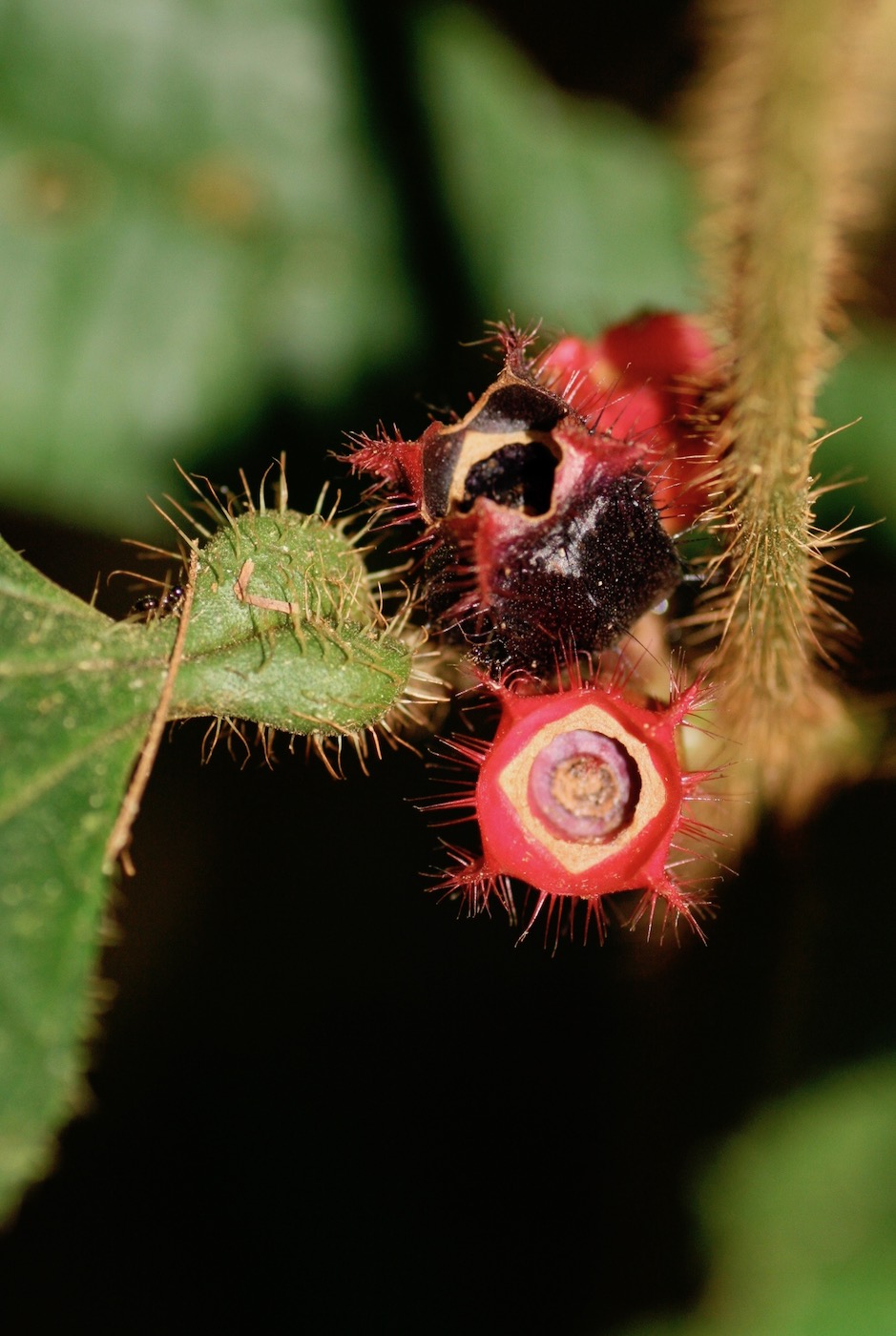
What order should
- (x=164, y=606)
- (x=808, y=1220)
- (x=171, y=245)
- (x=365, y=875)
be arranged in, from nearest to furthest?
(x=164, y=606)
(x=808, y=1220)
(x=171, y=245)
(x=365, y=875)

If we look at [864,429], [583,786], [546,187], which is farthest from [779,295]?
[546,187]

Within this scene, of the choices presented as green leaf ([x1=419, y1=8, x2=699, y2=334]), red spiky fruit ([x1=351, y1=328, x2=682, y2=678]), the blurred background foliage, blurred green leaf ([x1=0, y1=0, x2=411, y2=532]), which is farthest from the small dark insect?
green leaf ([x1=419, y1=8, x2=699, y2=334])

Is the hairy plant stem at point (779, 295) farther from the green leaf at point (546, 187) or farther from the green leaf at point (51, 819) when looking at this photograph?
the green leaf at point (546, 187)

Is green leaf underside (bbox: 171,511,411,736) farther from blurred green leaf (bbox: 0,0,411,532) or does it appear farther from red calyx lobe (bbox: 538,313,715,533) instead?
blurred green leaf (bbox: 0,0,411,532)

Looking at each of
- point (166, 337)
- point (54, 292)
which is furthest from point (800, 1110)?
point (54, 292)

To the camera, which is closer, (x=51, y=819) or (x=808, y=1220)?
(x=51, y=819)

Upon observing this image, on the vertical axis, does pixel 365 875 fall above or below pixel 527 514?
below

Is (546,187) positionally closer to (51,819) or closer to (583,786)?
(583,786)
